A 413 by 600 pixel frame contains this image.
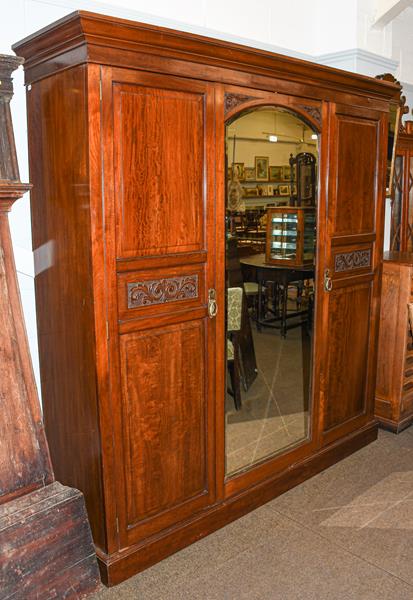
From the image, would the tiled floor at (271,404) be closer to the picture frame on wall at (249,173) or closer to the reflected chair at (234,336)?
the reflected chair at (234,336)

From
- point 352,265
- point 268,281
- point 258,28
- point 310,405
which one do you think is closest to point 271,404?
point 310,405

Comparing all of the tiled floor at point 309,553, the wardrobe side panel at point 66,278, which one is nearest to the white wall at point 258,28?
the wardrobe side panel at point 66,278

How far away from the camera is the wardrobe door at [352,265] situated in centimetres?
284

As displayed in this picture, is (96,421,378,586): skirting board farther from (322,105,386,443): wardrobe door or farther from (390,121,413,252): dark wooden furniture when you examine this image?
Result: (390,121,413,252): dark wooden furniture

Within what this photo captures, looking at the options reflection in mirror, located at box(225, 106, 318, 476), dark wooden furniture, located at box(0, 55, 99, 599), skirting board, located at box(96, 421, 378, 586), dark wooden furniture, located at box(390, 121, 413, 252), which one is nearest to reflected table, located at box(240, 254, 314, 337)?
reflection in mirror, located at box(225, 106, 318, 476)

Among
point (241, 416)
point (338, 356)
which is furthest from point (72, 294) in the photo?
point (338, 356)

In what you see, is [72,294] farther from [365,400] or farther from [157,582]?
[365,400]

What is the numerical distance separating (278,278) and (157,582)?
55.0 inches

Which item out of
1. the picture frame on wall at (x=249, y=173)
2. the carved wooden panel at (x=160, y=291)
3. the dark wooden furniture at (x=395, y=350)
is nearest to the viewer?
the carved wooden panel at (x=160, y=291)

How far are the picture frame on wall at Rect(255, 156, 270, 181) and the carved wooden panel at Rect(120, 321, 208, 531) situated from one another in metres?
0.71

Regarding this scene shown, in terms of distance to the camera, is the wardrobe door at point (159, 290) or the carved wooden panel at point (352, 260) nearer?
the wardrobe door at point (159, 290)

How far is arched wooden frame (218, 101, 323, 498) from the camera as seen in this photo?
233 cm

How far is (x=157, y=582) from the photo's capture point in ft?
7.22

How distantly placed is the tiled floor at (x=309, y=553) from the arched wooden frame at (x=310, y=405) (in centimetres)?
15
